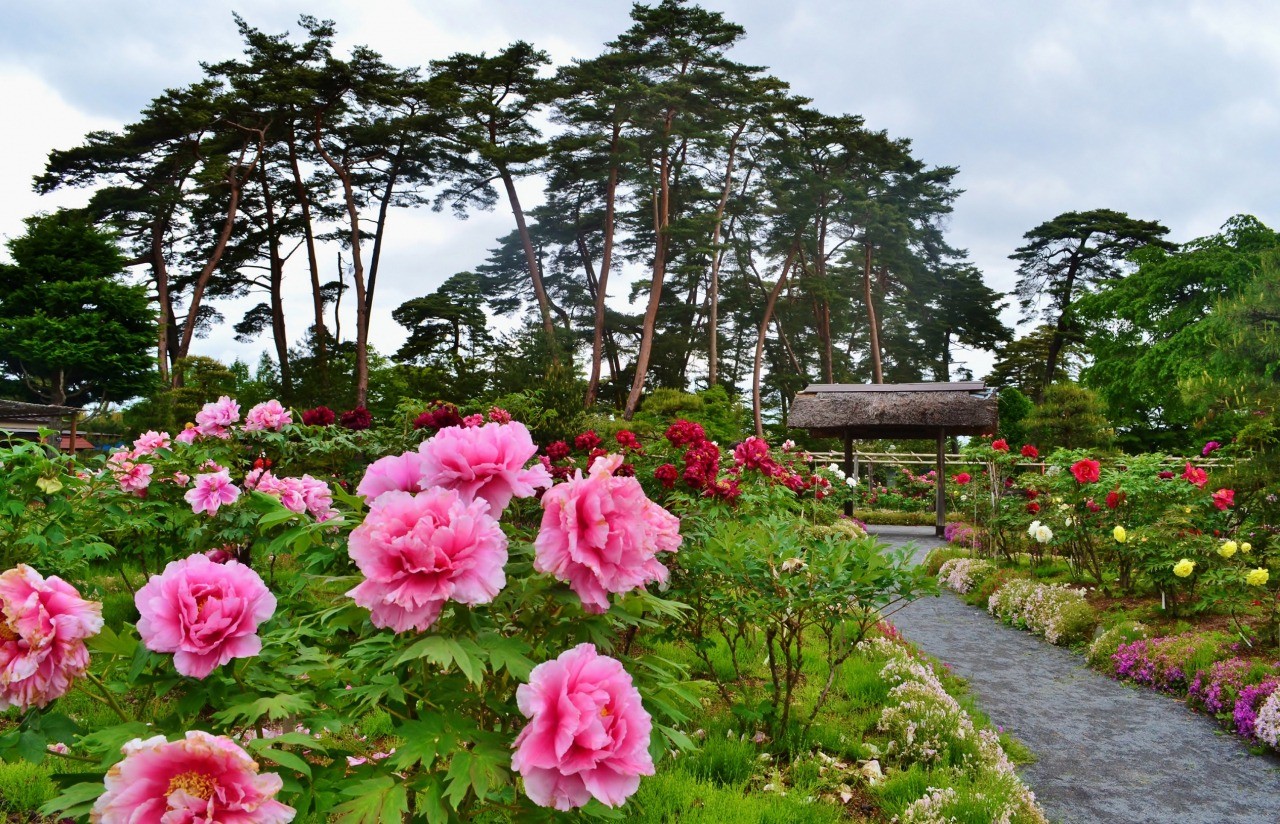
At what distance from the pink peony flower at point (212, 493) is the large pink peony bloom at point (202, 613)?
293cm

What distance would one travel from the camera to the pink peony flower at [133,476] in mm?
4516

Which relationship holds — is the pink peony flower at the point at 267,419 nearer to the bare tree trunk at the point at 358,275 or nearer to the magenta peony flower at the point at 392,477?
the magenta peony flower at the point at 392,477

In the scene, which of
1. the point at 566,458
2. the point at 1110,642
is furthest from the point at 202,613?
the point at 1110,642

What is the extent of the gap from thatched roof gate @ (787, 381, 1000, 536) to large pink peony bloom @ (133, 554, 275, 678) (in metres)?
15.5

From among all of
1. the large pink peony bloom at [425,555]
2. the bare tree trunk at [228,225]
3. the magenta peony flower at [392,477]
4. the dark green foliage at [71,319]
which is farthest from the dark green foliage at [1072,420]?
the dark green foliage at [71,319]

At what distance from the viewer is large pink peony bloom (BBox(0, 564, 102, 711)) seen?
1.36 meters

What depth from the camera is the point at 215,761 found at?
4.01 feet

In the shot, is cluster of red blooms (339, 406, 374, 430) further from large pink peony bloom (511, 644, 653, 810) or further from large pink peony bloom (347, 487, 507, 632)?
large pink peony bloom (511, 644, 653, 810)

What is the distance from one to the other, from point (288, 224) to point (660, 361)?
12.7 m

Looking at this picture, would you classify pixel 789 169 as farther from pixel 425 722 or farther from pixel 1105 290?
pixel 425 722

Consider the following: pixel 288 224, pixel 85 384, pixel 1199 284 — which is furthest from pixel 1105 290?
pixel 85 384

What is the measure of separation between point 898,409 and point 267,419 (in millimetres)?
13643

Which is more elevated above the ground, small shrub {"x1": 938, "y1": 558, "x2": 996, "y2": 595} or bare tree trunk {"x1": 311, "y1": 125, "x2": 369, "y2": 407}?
bare tree trunk {"x1": 311, "y1": 125, "x2": 369, "y2": 407}

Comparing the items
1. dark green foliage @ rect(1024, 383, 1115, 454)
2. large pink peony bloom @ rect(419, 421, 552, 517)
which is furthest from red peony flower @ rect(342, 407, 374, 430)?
dark green foliage @ rect(1024, 383, 1115, 454)
